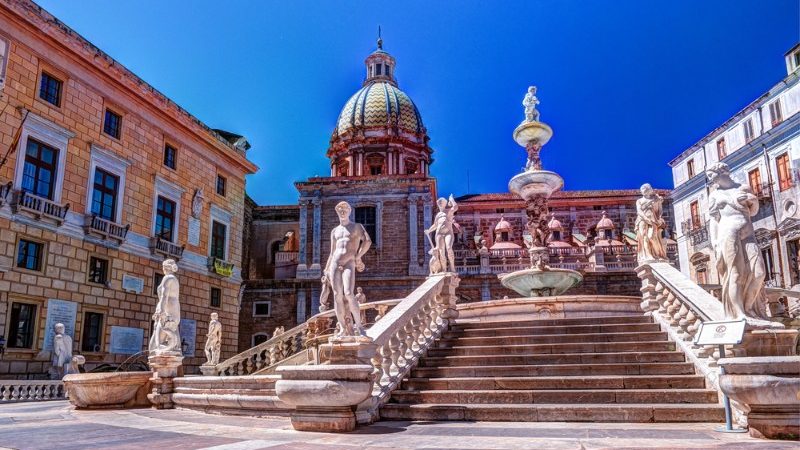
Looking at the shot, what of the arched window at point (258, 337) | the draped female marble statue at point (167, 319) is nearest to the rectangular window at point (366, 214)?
the arched window at point (258, 337)

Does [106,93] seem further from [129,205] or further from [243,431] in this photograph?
[243,431]

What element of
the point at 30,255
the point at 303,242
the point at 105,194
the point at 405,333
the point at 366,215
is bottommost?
the point at 405,333

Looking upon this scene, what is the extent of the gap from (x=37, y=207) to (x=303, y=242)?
1836 cm

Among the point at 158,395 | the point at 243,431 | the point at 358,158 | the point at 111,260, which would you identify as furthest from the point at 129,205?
the point at 358,158

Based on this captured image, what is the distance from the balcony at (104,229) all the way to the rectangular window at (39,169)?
143cm

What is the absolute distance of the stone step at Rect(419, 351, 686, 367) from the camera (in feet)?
27.2

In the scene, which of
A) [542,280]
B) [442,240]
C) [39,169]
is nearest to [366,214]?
[39,169]

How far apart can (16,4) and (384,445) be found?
60.2 feet

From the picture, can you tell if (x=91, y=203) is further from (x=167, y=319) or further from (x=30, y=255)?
(x=167, y=319)

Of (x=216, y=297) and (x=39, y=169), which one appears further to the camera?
(x=216, y=297)

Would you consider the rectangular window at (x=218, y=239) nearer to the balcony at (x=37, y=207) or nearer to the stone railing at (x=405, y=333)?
the balcony at (x=37, y=207)

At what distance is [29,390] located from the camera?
45.8 ft

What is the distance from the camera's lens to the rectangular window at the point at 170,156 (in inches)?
946

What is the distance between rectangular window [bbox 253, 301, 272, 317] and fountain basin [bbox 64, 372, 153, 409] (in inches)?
905
